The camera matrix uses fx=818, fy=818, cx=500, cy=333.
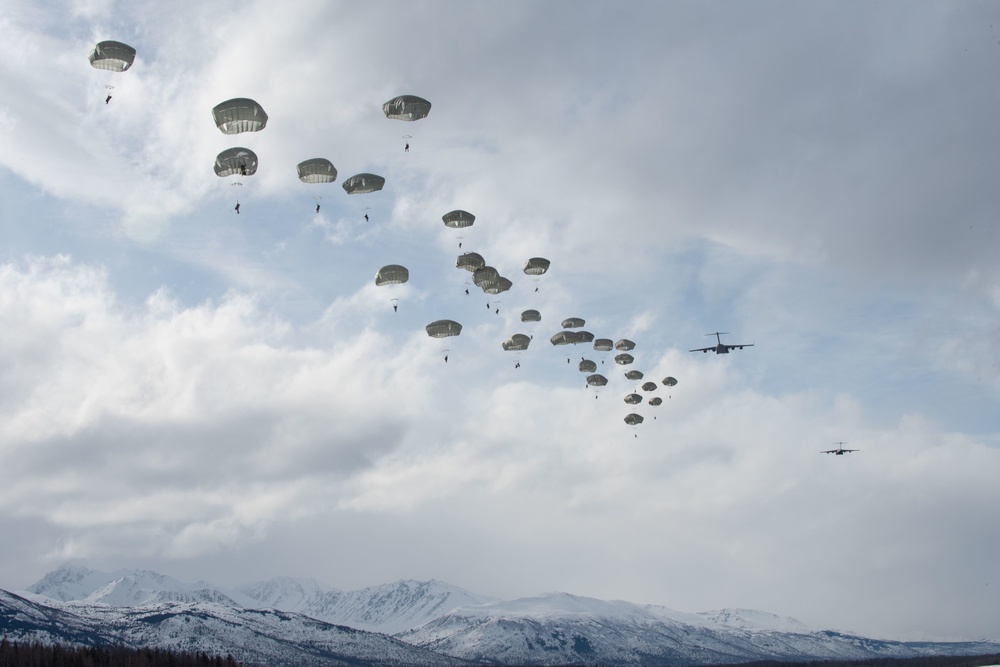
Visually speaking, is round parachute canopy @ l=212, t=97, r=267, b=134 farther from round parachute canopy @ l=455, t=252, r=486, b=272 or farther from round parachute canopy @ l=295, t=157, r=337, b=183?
round parachute canopy @ l=455, t=252, r=486, b=272

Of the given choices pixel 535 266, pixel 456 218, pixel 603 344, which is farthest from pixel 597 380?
pixel 456 218

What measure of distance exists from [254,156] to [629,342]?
81.0 meters

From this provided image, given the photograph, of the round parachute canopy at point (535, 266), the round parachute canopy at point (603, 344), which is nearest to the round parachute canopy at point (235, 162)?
the round parachute canopy at point (535, 266)

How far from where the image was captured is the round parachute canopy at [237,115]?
287ft

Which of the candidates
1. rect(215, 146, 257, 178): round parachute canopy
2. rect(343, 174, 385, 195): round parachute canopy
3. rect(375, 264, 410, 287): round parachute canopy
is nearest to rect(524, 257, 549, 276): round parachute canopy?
rect(375, 264, 410, 287): round parachute canopy

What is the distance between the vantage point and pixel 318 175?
100812mm

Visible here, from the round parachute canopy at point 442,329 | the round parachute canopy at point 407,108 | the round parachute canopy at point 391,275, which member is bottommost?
the round parachute canopy at point 442,329

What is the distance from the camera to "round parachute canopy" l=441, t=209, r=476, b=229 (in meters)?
118

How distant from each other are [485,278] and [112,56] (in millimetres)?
54364

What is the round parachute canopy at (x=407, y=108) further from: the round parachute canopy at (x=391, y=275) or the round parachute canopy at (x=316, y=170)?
the round parachute canopy at (x=391, y=275)

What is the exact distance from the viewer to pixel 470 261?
118 metres

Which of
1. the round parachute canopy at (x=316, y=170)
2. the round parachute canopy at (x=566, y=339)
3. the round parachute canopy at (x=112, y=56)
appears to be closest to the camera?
the round parachute canopy at (x=112, y=56)

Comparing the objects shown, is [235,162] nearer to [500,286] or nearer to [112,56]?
[112,56]

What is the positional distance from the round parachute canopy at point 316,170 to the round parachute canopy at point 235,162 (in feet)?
28.0
